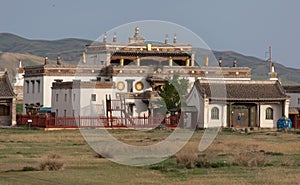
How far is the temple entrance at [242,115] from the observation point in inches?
3182

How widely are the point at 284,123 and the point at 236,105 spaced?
484 centimetres

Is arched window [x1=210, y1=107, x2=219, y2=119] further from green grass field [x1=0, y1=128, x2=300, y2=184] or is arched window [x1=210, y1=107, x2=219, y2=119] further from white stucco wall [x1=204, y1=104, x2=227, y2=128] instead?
green grass field [x1=0, y1=128, x2=300, y2=184]

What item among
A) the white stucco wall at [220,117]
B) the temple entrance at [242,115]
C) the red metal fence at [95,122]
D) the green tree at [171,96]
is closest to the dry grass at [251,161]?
the red metal fence at [95,122]

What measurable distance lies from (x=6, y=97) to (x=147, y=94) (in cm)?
1490

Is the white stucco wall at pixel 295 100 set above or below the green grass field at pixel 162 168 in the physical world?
above

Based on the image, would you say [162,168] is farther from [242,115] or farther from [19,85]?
[19,85]

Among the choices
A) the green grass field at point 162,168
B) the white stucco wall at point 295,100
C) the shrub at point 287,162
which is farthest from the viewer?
the white stucco wall at point 295,100

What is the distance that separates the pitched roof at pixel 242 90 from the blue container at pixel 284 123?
254 centimetres

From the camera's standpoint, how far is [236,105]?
81500mm

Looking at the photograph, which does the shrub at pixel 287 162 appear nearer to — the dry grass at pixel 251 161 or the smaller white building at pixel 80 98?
the dry grass at pixel 251 161

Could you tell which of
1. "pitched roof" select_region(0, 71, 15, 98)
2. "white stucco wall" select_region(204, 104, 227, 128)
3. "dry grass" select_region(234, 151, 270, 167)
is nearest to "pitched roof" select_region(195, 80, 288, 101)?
"white stucco wall" select_region(204, 104, 227, 128)

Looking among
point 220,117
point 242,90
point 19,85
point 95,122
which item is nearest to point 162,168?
point 95,122

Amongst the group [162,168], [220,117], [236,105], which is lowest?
[162,168]

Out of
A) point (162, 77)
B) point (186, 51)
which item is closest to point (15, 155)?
point (162, 77)
